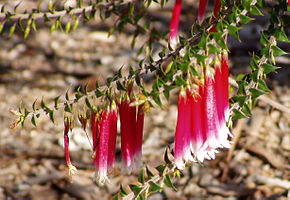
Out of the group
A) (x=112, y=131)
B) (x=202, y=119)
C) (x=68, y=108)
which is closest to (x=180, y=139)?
(x=202, y=119)

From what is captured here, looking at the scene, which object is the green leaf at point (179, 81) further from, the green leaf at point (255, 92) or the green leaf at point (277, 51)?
the green leaf at point (277, 51)

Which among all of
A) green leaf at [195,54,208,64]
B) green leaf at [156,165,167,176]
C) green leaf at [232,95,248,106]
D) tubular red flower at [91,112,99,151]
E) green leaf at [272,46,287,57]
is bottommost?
green leaf at [156,165,167,176]

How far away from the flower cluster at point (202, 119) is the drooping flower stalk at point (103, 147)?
30cm

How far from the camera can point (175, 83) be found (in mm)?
1430

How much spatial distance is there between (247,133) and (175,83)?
195 cm

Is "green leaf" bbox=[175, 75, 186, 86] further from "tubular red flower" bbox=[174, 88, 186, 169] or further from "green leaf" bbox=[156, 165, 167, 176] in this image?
"green leaf" bbox=[156, 165, 167, 176]

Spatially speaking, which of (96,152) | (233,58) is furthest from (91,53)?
(96,152)

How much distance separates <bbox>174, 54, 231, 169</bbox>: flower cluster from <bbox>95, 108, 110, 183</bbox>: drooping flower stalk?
30 centimetres

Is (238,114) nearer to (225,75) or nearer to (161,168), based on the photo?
(225,75)

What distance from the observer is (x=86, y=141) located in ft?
11.3

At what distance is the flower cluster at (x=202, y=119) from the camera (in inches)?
58.1

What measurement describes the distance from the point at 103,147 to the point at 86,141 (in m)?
1.79

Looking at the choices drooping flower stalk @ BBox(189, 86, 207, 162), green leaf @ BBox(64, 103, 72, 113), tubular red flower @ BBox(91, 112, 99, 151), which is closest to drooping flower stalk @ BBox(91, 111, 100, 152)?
tubular red flower @ BBox(91, 112, 99, 151)

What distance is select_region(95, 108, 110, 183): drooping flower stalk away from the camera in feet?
5.39
